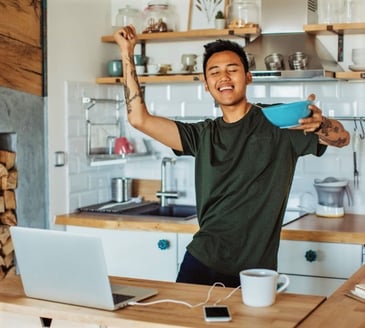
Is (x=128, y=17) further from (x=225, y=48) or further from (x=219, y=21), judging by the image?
(x=225, y=48)

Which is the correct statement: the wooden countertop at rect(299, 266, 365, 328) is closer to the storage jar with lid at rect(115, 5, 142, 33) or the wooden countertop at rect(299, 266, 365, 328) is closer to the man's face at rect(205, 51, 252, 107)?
the man's face at rect(205, 51, 252, 107)

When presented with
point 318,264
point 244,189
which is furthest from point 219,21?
point 244,189

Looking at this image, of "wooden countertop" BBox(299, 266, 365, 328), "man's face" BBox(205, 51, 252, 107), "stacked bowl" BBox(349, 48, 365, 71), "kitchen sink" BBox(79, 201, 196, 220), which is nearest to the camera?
"wooden countertop" BBox(299, 266, 365, 328)

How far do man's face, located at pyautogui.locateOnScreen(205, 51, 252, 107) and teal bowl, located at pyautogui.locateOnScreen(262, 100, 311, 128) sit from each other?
34 centimetres

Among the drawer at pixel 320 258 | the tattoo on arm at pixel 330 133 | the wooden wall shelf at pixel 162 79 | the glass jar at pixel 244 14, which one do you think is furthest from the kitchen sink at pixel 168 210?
the tattoo on arm at pixel 330 133

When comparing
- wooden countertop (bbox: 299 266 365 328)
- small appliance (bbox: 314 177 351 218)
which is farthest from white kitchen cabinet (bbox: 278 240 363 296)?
wooden countertop (bbox: 299 266 365 328)

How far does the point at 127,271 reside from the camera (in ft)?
13.5

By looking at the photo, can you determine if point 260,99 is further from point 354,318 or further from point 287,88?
point 354,318

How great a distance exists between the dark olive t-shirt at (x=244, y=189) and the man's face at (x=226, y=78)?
0.10 metres

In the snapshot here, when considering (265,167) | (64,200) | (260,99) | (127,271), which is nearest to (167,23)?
(260,99)

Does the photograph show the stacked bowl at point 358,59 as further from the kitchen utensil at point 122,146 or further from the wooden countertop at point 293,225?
the kitchen utensil at point 122,146

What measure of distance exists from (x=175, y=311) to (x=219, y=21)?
2553 mm

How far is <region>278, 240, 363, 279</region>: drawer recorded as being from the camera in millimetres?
3643

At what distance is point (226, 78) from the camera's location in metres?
2.69
